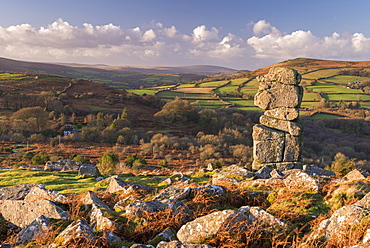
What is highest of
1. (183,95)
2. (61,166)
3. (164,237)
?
(164,237)

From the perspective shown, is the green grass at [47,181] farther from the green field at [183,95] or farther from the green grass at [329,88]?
the green grass at [329,88]

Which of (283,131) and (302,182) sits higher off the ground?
(283,131)

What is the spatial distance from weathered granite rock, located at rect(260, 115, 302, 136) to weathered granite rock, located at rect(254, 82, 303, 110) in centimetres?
Result: 88

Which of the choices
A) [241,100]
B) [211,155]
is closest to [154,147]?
[211,155]

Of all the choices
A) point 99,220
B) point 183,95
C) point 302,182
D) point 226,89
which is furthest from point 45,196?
point 226,89

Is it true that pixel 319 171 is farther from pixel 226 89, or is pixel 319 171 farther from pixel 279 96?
pixel 226 89

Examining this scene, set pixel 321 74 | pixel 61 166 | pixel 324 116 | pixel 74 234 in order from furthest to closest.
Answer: pixel 321 74 → pixel 324 116 → pixel 61 166 → pixel 74 234

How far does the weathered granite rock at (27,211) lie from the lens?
6266mm

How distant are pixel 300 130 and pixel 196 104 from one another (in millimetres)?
79812

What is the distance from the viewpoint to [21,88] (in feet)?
347

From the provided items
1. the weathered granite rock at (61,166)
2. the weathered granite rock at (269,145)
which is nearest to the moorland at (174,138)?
the weathered granite rock at (61,166)

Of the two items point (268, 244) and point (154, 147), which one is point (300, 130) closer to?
point (268, 244)

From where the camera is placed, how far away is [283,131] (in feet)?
51.6

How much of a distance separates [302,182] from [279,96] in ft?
29.4
